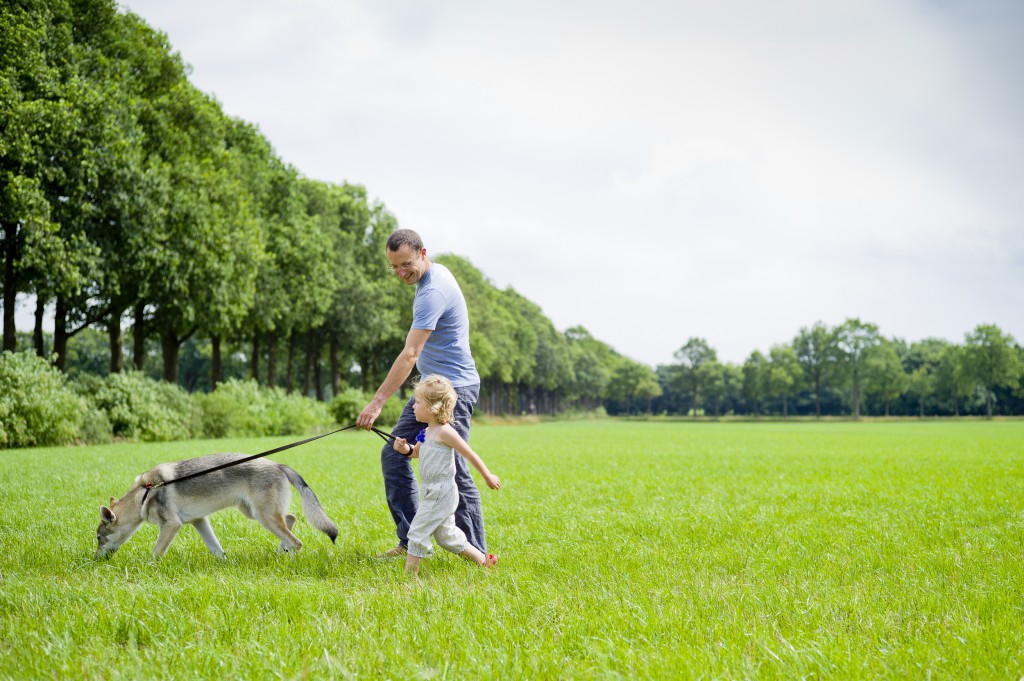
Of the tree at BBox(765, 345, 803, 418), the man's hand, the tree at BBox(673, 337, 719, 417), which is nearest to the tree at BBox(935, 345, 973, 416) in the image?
the tree at BBox(765, 345, 803, 418)

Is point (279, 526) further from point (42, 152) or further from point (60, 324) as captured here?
point (60, 324)

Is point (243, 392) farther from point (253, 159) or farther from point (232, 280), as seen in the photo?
point (253, 159)

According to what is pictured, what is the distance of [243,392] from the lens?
3297cm

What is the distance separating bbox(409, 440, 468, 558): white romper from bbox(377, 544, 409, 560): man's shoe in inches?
27.7

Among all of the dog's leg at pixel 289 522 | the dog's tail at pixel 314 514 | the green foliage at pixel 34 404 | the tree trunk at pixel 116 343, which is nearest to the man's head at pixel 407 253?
the dog's tail at pixel 314 514

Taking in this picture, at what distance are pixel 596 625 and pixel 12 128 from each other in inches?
912

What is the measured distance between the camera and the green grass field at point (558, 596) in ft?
12.0

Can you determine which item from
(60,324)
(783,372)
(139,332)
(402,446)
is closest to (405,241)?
(402,446)

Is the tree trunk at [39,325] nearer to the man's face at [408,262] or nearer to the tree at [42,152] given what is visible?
the tree at [42,152]

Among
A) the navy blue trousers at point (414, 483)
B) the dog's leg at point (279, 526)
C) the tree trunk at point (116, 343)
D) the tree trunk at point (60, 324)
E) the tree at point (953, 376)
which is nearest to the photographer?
the navy blue trousers at point (414, 483)

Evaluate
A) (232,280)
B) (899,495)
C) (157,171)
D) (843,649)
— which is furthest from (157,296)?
(843,649)

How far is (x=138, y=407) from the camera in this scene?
85.2 feet

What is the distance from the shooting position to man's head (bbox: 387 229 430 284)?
5945 mm

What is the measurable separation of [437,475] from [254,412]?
2873 centimetres
